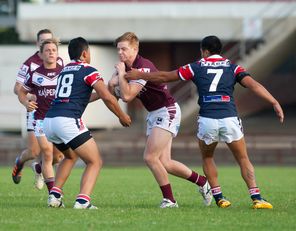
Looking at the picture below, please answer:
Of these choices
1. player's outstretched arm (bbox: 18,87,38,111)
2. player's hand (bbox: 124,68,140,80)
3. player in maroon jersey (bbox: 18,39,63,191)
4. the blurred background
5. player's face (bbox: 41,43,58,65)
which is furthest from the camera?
the blurred background

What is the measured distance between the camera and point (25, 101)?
15.0 m

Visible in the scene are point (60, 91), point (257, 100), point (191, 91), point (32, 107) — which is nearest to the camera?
point (60, 91)

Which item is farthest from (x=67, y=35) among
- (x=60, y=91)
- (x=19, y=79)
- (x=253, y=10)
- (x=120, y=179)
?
(x=60, y=91)

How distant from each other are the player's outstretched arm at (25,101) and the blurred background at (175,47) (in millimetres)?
21197

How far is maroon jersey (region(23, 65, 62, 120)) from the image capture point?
15.1 meters

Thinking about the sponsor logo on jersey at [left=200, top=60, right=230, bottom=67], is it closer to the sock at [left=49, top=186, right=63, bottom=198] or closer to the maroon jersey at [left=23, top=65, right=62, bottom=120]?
the sock at [left=49, top=186, right=63, bottom=198]

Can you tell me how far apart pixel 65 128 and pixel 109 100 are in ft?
2.20

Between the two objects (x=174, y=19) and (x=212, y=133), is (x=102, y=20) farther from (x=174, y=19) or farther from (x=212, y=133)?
(x=212, y=133)

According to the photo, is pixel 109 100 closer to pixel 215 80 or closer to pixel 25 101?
pixel 215 80

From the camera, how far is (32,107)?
1423 centimetres

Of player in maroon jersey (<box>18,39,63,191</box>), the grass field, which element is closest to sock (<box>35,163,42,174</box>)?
the grass field

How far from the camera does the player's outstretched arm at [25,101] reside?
14.3 metres

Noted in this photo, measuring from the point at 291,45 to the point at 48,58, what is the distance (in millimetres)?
26943

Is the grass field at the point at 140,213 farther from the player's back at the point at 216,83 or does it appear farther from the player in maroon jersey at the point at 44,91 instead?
the player's back at the point at 216,83
